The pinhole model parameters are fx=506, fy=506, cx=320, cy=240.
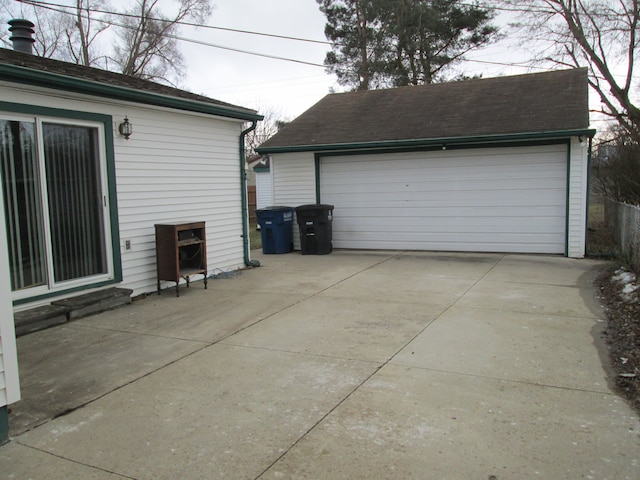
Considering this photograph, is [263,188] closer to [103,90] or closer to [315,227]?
[315,227]

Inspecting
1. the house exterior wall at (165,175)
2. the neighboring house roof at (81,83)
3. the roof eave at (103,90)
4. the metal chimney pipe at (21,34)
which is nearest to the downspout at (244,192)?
the house exterior wall at (165,175)

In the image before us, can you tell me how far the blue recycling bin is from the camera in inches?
467

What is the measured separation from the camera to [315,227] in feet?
37.8

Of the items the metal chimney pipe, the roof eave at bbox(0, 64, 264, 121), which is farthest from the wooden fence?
the metal chimney pipe

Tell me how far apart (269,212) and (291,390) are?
8.19 meters

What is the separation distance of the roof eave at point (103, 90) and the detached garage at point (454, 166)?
3.70 m

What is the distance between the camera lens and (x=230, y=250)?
9430mm

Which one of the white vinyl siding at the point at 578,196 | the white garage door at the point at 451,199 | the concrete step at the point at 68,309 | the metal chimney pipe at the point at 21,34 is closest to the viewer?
the concrete step at the point at 68,309

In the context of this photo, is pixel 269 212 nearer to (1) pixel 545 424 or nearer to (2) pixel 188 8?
(1) pixel 545 424

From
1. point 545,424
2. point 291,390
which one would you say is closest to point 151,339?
point 291,390

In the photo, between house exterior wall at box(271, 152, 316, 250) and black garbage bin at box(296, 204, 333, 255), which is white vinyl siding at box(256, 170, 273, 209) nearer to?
house exterior wall at box(271, 152, 316, 250)

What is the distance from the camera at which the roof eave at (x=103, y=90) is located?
550 centimetres

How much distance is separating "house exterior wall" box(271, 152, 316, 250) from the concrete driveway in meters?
5.71

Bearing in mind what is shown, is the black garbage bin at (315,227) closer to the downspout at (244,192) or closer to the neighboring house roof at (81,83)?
the downspout at (244,192)
